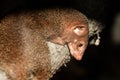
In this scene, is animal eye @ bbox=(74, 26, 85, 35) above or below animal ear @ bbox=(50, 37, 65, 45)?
above

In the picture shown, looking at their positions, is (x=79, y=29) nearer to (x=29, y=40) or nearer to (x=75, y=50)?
(x=75, y=50)

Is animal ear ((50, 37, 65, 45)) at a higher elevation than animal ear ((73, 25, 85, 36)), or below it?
below

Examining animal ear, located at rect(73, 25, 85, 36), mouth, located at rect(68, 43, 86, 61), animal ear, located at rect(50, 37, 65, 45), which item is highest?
animal ear, located at rect(73, 25, 85, 36)

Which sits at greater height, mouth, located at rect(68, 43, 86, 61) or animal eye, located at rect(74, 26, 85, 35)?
animal eye, located at rect(74, 26, 85, 35)

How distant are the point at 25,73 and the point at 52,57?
150 millimetres

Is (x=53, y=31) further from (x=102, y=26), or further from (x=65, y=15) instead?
(x=102, y=26)

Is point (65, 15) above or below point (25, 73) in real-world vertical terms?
above

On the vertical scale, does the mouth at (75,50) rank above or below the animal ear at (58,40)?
below

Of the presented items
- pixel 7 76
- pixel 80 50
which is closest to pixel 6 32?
pixel 7 76

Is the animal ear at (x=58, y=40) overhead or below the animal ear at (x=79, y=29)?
below

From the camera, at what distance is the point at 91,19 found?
1.94m

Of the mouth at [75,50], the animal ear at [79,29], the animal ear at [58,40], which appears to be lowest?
the mouth at [75,50]

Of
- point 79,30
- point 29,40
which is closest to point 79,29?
point 79,30

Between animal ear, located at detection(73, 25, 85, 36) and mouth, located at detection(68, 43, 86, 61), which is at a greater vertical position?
animal ear, located at detection(73, 25, 85, 36)
